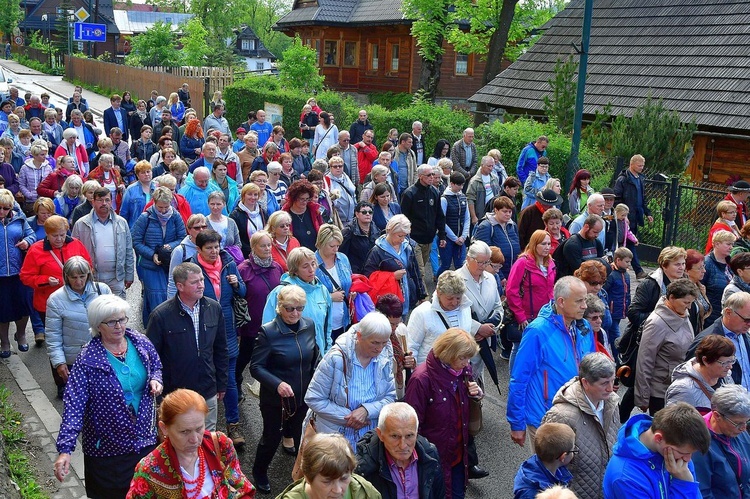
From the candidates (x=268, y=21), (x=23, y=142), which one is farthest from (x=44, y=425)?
(x=268, y=21)

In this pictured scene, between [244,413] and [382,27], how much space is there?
124 feet

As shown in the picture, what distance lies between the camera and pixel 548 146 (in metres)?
16.1

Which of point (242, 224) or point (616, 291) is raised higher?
point (242, 224)

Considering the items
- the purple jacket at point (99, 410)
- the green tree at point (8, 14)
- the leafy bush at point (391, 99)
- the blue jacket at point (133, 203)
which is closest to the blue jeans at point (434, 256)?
the blue jacket at point (133, 203)

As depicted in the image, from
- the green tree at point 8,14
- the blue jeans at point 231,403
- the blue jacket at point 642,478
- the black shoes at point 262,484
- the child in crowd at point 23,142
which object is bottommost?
the black shoes at point 262,484

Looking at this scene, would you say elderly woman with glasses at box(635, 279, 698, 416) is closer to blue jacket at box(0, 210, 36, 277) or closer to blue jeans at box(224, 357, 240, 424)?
blue jeans at box(224, 357, 240, 424)

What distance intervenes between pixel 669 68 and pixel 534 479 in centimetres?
1848

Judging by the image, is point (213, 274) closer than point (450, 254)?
Yes

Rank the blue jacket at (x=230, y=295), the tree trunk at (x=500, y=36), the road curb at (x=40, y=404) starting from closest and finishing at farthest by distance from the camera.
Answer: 1. the road curb at (x=40, y=404)
2. the blue jacket at (x=230, y=295)
3. the tree trunk at (x=500, y=36)

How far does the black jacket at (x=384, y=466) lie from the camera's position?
470 centimetres

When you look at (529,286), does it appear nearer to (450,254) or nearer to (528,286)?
(528,286)

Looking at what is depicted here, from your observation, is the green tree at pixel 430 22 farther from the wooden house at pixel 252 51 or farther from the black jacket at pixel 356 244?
the wooden house at pixel 252 51

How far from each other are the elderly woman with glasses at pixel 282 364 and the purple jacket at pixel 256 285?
54.8 inches

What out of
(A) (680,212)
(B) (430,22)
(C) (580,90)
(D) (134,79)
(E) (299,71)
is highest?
(B) (430,22)
